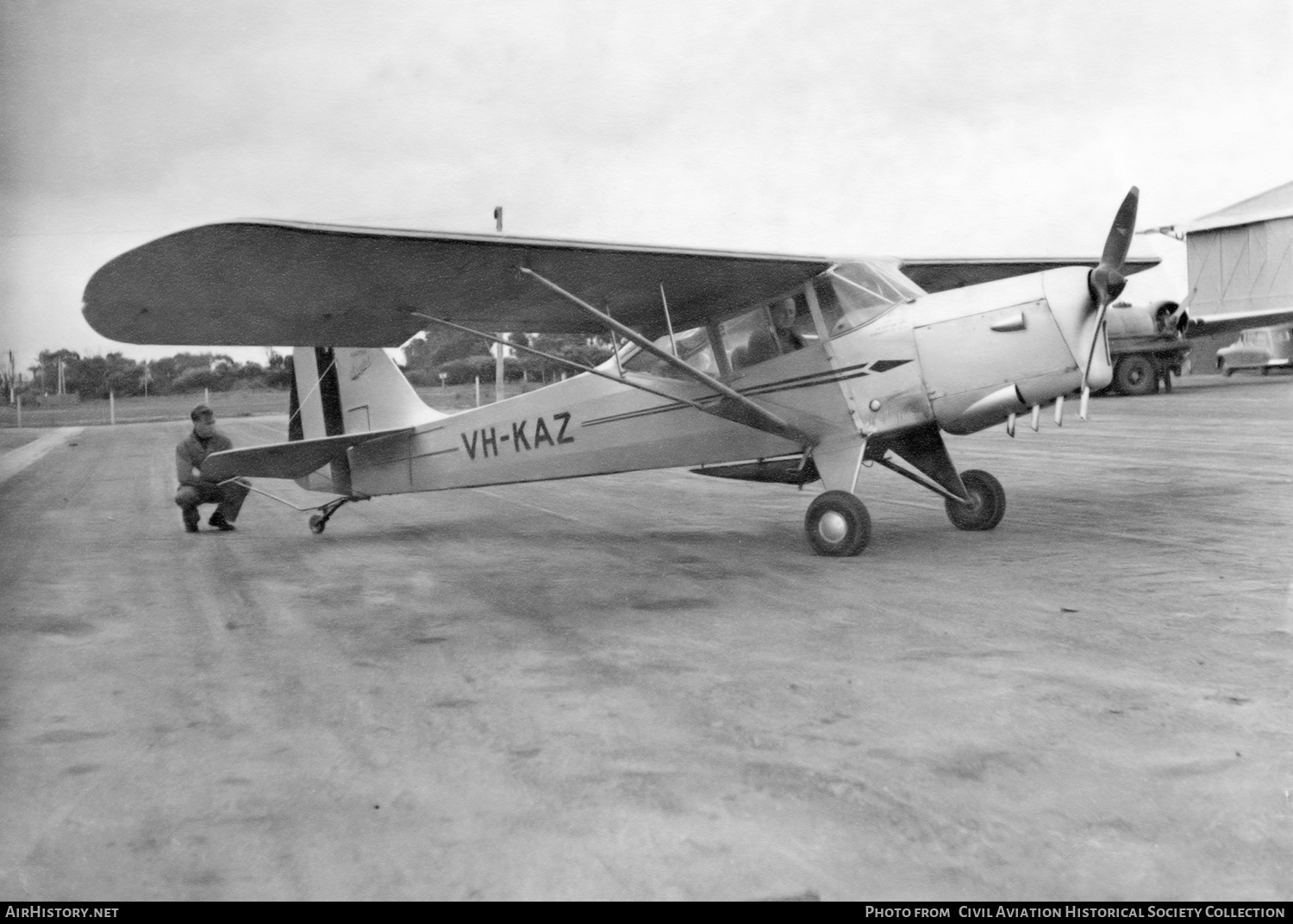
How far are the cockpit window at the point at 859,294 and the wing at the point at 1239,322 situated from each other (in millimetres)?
23435

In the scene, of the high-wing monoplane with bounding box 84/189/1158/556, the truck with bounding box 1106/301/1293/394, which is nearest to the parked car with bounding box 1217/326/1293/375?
the truck with bounding box 1106/301/1293/394

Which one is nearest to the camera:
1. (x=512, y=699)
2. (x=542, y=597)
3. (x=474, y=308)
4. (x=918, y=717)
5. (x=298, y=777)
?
(x=298, y=777)

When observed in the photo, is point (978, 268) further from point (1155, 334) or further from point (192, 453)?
point (1155, 334)

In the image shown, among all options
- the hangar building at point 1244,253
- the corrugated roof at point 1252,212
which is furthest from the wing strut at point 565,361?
the corrugated roof at point 1252,212

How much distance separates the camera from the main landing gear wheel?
764 centimetres

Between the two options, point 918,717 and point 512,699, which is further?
point 512,699

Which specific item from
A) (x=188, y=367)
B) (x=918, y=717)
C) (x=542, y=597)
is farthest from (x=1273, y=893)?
(x=188, y=367)

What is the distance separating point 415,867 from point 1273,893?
2131 millimetres

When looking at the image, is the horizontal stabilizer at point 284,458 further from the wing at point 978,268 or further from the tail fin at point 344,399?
the wing at point 978,268

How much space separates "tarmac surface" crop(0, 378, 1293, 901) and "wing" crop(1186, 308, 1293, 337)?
72.4 ft

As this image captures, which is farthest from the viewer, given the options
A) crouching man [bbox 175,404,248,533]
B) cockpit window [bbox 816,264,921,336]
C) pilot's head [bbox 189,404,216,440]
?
pilot's head [bbox 189,404,216,440]

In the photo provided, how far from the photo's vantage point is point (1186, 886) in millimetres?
2543

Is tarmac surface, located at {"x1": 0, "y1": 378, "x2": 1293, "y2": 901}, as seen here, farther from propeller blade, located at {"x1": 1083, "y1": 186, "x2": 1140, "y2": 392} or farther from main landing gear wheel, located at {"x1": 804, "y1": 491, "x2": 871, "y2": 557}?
propeller blade, located at {"x1": 1083, "y1": 186, "x2": 1140, "y2": 392}
